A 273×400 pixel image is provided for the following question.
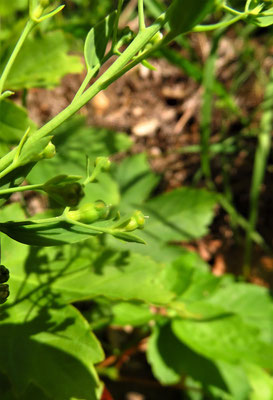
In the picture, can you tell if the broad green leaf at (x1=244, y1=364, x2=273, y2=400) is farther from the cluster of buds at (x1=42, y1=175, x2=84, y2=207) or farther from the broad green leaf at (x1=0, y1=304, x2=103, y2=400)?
the cluster of buds at (x1=42, y1=175, x2=84, y2=207)

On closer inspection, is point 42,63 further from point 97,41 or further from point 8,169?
point 8,169

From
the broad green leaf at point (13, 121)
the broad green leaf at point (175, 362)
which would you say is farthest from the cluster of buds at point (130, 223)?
the broad green leaf at point (175, 362)

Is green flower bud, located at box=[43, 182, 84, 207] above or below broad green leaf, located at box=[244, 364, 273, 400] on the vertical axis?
above

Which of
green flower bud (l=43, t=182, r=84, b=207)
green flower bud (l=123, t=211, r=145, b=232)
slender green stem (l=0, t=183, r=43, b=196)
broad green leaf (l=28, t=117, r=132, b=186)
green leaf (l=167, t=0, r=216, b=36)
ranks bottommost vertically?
broad green leaf (l=28, t=117, r=132, b=186)

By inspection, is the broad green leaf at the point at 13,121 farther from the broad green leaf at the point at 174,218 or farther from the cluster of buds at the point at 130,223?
the broad green leaf at the point at 174,218

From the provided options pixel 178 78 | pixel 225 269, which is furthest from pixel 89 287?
pixel 178 78

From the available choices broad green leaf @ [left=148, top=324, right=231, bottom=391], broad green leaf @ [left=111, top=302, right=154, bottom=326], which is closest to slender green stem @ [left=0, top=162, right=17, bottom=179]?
broad green leaf @ [left=111, top=302, right=154, bottom=326]

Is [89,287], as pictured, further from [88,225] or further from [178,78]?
[178,78]
